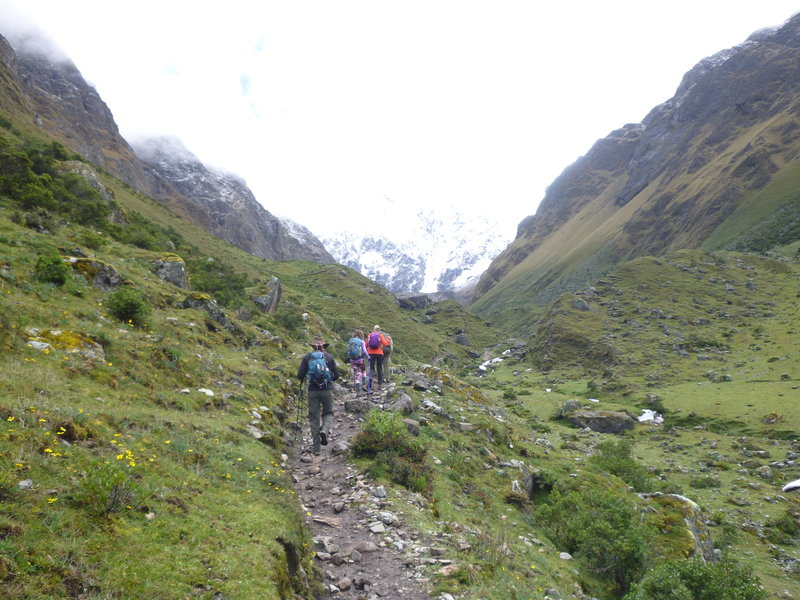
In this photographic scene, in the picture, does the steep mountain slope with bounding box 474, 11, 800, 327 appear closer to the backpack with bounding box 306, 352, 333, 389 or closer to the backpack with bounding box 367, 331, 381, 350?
the backpack with bounding box 367, 331, 381, 350

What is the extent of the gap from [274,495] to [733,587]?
11521 millimetres

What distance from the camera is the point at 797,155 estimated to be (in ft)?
447

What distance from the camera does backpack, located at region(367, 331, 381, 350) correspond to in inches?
881

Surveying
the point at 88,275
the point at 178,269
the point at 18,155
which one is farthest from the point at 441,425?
the point at 18,155

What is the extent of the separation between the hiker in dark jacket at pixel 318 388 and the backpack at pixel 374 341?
7607 mm

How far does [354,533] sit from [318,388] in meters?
5.46

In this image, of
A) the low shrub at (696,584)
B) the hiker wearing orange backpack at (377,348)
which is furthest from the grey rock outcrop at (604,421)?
the low shrub at (696,584)

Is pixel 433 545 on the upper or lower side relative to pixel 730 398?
lower

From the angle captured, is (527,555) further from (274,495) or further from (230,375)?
(230,375)

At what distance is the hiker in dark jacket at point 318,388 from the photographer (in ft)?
46.6

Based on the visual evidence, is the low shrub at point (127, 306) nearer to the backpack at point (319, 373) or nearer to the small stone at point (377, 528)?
the backpack at point (319, 373)

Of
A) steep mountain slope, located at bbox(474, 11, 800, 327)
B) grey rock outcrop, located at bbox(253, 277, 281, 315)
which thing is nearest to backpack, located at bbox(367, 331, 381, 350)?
grey rock outcrop, located at bbox(253, 277, 281, 315)

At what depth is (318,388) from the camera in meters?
14.3

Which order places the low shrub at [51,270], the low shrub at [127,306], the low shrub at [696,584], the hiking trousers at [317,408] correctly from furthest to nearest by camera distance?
the low shrub at [127,306] < the low shrub at [51,270] < the hiking trousers at [317,408] < the low shrub at [696,584]
